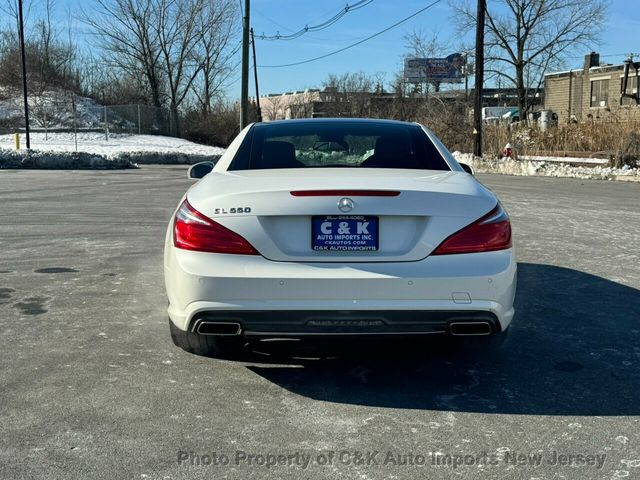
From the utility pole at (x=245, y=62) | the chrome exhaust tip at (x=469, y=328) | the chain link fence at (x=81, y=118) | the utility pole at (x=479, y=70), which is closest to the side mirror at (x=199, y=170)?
the chrome exhaust tip at (x=469, y=328)

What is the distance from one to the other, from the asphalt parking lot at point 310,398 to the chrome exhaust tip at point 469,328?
1.23 ft

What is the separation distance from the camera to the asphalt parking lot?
292 centimetres

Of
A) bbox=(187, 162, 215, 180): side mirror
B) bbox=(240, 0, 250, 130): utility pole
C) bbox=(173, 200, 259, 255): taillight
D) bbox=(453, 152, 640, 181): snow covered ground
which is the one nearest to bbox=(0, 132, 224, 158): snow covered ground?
bbox=(240, 0, 250, 130): utility pole

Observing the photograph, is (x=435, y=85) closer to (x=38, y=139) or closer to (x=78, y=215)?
(x=38, y=139)

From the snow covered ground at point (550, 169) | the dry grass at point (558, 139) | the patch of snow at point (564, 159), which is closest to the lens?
the snow covered ground at point (550, 169)

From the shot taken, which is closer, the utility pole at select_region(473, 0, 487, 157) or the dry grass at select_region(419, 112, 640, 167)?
the dry grass at select_region(419, 112, 640, 167)

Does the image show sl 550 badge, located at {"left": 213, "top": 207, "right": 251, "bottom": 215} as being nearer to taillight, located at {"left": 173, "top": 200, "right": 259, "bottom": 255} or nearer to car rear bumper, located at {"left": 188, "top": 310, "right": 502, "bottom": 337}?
taillight, located at {"left": 173, "top": 200, "right": 259, "bottom": 255}

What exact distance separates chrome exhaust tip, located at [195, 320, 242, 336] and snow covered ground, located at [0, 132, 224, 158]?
3235cm

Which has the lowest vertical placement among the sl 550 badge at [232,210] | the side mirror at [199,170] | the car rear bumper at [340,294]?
the car rear bumper at [340,294]

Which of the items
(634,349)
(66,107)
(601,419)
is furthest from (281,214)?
(66,107)

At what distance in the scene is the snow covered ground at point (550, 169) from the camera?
20594 mm

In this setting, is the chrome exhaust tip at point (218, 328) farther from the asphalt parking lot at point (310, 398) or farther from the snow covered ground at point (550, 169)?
the snow covered ground at point (550, 169)

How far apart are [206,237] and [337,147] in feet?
5.51

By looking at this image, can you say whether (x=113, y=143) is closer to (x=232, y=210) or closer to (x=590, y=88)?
(x=590, y=88)
